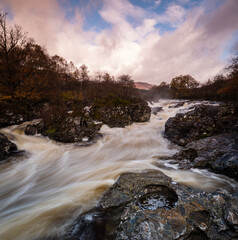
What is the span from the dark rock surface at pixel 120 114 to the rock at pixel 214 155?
341 inches

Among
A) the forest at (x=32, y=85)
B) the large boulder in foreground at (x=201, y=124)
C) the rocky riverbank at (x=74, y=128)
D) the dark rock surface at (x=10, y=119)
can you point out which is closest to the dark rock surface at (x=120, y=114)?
the rocky riverbank at (x=74, y=128)

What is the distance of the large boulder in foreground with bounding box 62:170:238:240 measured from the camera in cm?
211

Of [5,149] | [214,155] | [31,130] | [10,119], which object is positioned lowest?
[214,155]

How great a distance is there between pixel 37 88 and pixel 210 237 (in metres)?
18.9

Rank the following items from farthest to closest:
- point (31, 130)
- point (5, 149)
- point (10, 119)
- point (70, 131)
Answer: point (10, 119)
point (31, 130)
point (70, 131)
point (5, 149)

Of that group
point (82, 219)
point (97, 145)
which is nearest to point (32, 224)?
point (82, 219)

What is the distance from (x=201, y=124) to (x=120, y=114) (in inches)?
325

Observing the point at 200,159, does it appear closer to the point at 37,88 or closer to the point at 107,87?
the point at 37,88

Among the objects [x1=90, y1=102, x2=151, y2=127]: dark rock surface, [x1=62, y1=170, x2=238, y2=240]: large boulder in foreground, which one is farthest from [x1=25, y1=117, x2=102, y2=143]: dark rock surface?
[x1=62, y1=170, x2=238, y2=240]: large boulder in foreground

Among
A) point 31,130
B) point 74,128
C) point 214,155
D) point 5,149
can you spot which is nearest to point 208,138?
point 214,155

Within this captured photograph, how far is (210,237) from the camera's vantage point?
2.07 m

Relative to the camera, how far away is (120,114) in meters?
15.3

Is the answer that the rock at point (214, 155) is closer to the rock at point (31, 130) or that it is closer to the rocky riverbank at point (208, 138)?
the rocky riverbank at point (208, 138)

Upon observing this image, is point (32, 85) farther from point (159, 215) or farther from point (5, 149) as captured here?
point (159, 215)
